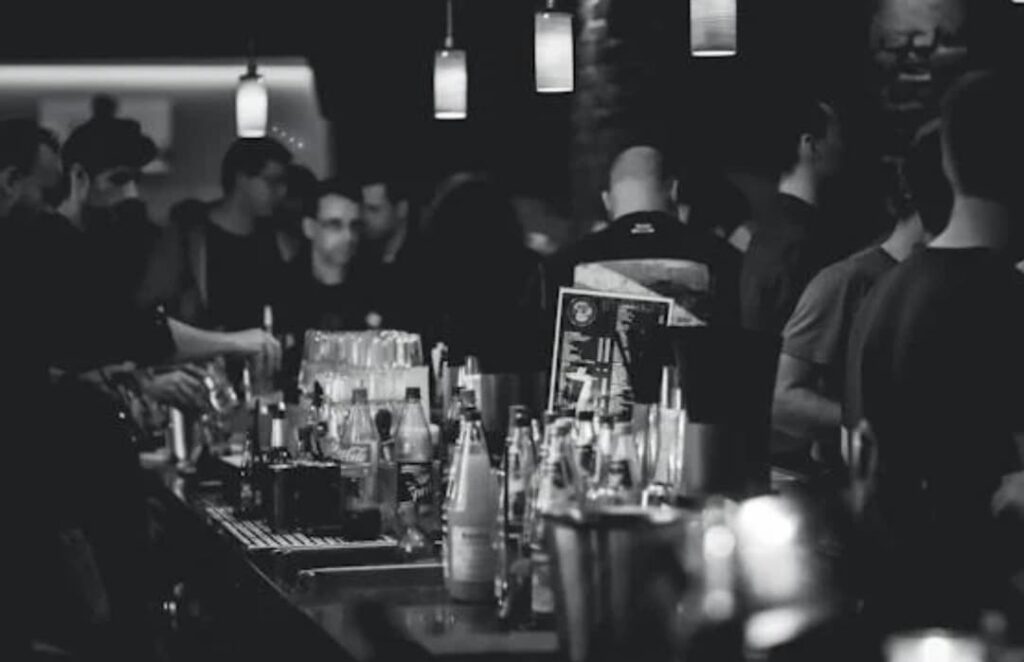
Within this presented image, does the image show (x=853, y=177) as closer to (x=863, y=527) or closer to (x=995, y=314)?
(x=995, y=314)

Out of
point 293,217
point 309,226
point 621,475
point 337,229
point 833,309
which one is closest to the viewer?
point 621,475

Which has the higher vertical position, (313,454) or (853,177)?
(853,177)

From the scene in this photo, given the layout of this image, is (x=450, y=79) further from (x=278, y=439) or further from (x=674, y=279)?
(x=278, y=439)

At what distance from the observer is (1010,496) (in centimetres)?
367

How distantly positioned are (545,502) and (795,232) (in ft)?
9.35

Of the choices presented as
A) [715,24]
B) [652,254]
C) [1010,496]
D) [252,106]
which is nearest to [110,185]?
[652,254]

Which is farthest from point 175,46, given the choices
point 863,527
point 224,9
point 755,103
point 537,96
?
point 863,527

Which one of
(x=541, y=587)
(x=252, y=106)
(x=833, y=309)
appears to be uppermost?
(x=252, y=106)

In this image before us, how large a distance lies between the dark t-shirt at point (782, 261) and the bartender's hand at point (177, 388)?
1723mm

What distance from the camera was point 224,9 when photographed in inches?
517

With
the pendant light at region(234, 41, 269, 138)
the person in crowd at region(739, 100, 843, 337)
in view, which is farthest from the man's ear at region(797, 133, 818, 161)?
the pendant light at region(234, 41, 269, 138)

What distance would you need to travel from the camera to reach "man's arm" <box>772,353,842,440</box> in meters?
5.31

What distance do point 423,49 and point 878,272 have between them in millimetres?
8356

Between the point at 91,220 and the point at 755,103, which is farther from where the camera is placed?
the point at 755,103
